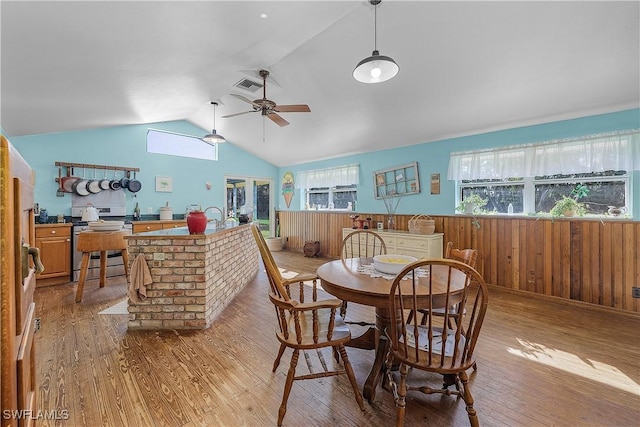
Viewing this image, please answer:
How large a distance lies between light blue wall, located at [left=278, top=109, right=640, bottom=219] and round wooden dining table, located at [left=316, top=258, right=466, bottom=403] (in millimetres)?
2795

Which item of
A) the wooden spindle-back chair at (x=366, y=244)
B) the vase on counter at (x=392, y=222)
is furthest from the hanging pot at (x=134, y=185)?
the vase on counter at (x=392, y=222)

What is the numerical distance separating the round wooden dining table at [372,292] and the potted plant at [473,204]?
99.9 inches

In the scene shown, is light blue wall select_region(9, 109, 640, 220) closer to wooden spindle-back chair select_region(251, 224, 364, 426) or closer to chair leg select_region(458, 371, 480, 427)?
chair leg select_region(458, 371, 480, 427)

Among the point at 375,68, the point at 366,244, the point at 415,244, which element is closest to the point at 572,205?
the point at 415,244

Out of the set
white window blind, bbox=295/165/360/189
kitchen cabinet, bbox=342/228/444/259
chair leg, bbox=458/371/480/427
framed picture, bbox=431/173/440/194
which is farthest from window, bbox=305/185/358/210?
chair leg, bbox=458/371/480/427

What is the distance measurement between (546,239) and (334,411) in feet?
11.5

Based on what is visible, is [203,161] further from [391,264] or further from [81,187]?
[391,264]

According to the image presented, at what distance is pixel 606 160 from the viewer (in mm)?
3197

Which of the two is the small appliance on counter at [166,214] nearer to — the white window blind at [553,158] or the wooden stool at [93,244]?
the wooden stool at [93,244]

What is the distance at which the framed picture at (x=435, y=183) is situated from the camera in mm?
4684

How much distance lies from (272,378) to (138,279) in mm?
1617

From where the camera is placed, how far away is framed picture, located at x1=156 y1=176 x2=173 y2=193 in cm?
584

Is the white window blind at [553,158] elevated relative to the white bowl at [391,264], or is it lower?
elevated

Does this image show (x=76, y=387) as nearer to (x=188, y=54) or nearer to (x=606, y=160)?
(x=188, y=54)
